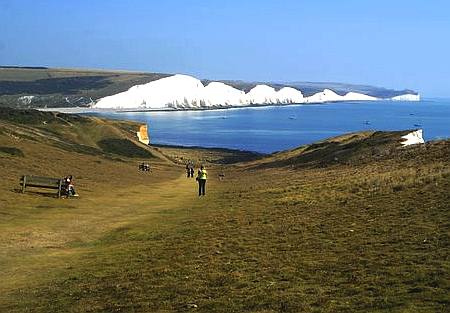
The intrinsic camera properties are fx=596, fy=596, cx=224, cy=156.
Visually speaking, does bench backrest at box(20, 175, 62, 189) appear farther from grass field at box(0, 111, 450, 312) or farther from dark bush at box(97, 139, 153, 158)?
dark bush at box(97, 139, 153, 158)

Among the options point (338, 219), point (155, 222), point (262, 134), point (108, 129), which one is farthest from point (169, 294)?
point (262, 134)

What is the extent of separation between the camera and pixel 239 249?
13.3m

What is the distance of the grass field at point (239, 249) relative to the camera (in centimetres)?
921

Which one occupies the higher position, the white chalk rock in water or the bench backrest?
the white chalk rock in water

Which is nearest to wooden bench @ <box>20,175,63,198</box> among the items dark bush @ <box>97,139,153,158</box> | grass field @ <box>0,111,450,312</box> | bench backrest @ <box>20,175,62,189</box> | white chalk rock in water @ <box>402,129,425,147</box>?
bench backrest @ <box>20,175,62,189</box>

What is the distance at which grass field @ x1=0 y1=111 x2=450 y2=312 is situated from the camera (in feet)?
30.2

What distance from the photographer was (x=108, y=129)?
80.3 m

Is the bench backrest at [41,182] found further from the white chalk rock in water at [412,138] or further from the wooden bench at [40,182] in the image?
the white chalk rock in water at [412,138]

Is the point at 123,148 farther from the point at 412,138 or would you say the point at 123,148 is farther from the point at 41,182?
the point at 41,182

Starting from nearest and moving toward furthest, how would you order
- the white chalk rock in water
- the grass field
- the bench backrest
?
the grass field → the bench backrest → the white chalk rock in water

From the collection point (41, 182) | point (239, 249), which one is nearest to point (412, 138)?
point (41, 182)

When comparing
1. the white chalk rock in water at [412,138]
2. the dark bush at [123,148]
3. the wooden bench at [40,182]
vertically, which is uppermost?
the white chalk rock in water at [412,138]

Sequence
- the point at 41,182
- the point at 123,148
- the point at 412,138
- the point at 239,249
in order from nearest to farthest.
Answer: the point at 239,249, the point at 41,182, the point at 412,138, the point at 123,148

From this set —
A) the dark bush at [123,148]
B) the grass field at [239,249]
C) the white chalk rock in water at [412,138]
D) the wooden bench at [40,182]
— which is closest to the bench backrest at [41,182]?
the wooden bench at [40,182]
